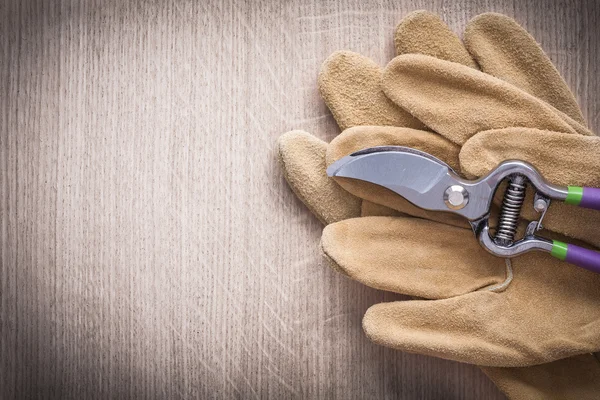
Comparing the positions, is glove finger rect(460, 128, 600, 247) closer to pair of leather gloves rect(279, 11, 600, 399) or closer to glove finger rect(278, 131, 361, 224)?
pair of leather gloves rect(279, 11, 600, 399)

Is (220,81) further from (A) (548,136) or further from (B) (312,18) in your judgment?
(A) (548,136)

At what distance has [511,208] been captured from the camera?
0.58m

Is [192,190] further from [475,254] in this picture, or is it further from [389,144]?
[475,254]

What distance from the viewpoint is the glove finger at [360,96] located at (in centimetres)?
65

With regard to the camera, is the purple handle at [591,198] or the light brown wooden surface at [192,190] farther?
the light brown wooden surface at [192,190]

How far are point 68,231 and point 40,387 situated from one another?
0.82ft

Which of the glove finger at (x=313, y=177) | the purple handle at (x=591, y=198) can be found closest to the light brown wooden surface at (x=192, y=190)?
the glove finger at (x=313, y=177)

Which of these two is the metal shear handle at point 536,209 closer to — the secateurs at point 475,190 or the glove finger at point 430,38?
the secateurs at point 475,190

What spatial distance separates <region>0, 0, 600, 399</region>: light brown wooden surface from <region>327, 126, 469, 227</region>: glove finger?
0.07 m

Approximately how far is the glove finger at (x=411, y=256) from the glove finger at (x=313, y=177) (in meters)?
0.03

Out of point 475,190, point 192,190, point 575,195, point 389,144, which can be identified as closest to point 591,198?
point 575,195

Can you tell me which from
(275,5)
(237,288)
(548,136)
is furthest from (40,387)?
(548,136)

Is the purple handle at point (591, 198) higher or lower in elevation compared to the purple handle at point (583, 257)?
higher

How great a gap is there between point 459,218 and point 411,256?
3.3 inches
